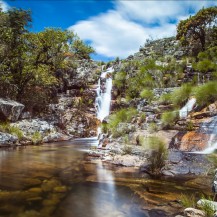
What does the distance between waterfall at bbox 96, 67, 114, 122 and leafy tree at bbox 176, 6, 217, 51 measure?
9.15m

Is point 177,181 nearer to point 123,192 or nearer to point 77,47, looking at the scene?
point 123,192

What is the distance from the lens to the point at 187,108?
1464 centimetres

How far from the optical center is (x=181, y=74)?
883 inches

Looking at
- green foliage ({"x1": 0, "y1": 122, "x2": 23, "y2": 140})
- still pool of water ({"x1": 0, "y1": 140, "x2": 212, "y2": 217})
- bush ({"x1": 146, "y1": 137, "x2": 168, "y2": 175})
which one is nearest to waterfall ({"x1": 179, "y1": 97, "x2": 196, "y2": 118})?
bush ({"x1": 146, "y1": 137, "x2": 168, "y2": 175})

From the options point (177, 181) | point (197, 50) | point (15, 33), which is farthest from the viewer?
point (197, 50)

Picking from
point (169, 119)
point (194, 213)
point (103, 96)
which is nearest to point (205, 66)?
point (169, 119)

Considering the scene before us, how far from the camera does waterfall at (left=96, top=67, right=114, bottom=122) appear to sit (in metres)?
27.2

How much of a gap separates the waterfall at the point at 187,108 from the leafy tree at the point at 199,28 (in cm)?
1416

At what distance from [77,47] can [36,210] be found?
3156 centimetres

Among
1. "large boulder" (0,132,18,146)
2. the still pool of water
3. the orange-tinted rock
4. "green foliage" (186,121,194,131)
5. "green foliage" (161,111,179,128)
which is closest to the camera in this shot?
the still pool of water

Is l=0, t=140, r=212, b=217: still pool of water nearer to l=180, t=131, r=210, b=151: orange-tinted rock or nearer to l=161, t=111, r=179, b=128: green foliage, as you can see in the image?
l=180, t=131, r=210, b=151: orange-tinted rock

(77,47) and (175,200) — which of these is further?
(77,47)

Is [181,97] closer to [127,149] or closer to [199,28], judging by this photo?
[127,149]

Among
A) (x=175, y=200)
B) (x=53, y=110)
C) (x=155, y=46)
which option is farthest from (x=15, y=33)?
(x=155, y=46)
